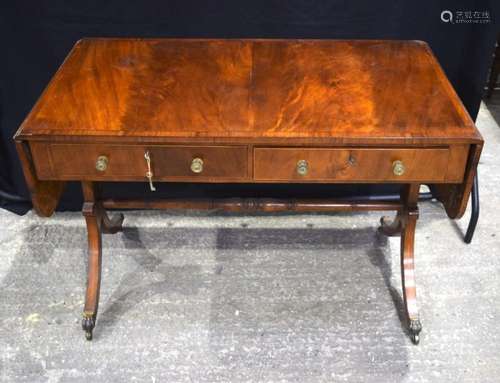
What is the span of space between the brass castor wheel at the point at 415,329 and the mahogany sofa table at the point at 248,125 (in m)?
0.48

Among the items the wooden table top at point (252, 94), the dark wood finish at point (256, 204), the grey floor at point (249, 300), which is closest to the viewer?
the wooden table top at point (252, 94)

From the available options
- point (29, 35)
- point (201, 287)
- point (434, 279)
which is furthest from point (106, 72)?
point (434, 279)

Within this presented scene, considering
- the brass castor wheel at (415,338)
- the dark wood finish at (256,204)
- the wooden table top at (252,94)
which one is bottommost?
the brass castor wheel at (415,338)

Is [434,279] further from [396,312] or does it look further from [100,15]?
[100,15]

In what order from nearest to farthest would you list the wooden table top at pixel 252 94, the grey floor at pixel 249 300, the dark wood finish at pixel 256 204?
the wooden table top at pixel 252 94 → the grey floor at pixel 249 300 → the dark wood finish at pixel 256 204

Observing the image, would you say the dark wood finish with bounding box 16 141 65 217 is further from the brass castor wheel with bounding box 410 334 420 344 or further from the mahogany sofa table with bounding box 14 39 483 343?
the brass castor wheel with bounding box 410 334 420 344

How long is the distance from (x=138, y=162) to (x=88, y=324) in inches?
29.0

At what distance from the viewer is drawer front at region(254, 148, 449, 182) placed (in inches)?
57.1

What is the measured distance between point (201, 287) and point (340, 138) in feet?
3.21

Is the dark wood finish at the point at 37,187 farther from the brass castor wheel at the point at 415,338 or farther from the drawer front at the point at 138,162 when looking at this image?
the brass castor wheel at the point at 415,338

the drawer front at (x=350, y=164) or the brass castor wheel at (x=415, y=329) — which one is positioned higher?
the drawer front at (x=350, y=164)

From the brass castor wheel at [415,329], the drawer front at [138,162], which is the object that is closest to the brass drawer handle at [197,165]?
the drawer front at [138,162]

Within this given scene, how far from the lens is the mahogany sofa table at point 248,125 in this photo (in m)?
1.43

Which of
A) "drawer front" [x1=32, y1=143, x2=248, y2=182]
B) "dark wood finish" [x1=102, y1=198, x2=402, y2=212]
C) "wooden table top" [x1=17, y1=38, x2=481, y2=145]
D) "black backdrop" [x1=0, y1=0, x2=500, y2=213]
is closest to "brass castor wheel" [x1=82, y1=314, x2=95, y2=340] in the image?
"dark wood finish" [x1=102, y1=198, x2=402, y2=212]
